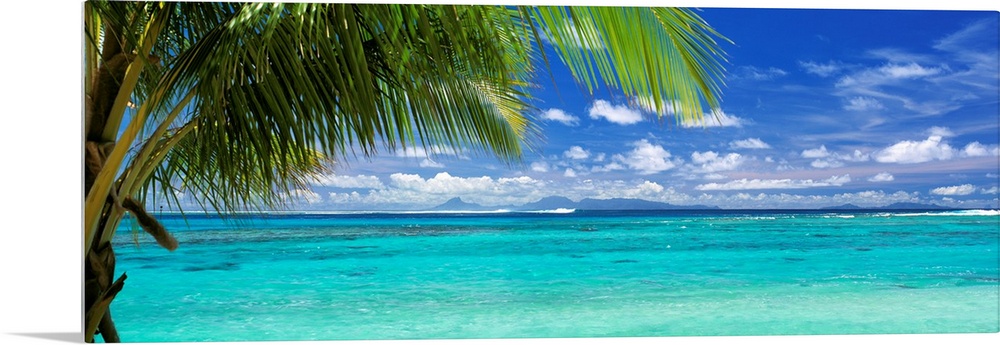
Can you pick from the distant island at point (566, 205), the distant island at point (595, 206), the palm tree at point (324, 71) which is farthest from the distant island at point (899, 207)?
the palm tree at point (324, 71)

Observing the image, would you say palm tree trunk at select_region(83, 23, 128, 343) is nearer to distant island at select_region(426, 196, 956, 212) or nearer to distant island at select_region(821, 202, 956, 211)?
distant island at select_region(426, 196, 956, 212)

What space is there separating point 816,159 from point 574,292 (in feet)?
3.75

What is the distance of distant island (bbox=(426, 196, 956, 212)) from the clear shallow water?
41mm

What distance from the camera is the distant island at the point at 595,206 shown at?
3443 mm

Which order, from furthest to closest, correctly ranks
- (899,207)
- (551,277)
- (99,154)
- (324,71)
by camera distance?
1. (551,277)
2. (899,207)
3. (99,154)
4. (324,71)

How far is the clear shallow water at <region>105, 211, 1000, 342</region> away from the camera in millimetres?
3312

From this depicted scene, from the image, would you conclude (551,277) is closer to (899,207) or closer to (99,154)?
(899,207)

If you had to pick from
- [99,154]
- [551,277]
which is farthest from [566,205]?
[99,154]

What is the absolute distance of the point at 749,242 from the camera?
3.73m

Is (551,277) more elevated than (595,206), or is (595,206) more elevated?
(595,206)

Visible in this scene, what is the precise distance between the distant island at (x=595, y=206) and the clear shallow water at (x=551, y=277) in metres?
0.04

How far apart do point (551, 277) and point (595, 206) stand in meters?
0.36

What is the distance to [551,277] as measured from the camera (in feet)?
11.8

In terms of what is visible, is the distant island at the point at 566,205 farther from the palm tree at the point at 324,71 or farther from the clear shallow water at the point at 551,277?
the palm tree at the point at 324,71
